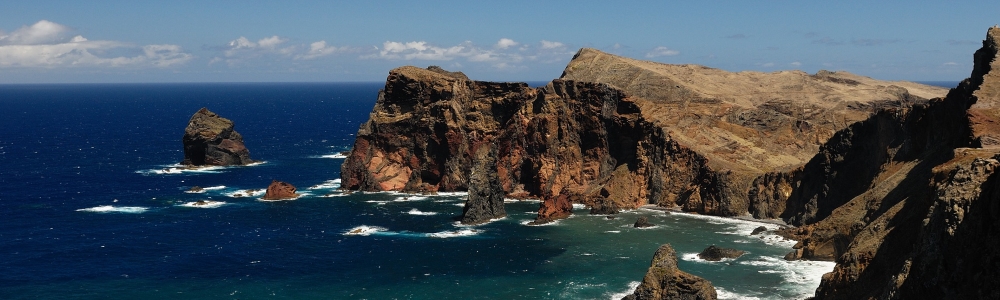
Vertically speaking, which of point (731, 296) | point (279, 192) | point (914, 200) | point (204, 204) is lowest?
point (204, 204)

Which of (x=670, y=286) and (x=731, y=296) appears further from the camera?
(x=731, y=296)

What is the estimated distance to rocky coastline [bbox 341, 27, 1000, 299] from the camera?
9469 cm

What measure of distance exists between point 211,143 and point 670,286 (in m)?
141

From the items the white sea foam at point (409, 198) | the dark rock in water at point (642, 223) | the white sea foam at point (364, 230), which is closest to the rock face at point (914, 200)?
the dark rock in water at point (642, 223)

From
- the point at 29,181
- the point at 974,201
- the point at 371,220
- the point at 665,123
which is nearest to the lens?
the point at 974,201

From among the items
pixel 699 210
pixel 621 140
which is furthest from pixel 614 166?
pixel 699 210

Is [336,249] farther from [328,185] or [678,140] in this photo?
[328,185]

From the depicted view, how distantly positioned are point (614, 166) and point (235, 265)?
216ft

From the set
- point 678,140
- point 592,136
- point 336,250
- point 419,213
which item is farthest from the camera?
point 592,136

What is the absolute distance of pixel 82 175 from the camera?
180m

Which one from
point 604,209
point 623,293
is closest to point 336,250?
point 623,293

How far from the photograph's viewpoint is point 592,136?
150750 mm

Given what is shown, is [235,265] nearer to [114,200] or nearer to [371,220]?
[371,220]

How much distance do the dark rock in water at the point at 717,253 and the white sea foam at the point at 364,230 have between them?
42.1 m
